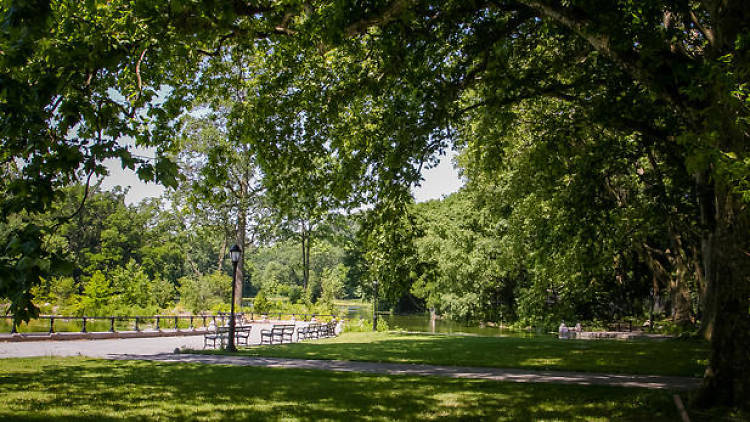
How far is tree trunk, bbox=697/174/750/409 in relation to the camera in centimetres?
734

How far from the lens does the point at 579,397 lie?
28.4 ft

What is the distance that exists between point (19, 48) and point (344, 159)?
835 cm

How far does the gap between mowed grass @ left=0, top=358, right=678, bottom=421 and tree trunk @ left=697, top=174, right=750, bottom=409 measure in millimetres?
804

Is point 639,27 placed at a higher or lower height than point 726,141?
higher

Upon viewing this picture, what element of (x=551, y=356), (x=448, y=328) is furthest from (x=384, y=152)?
(x=448, y=328)

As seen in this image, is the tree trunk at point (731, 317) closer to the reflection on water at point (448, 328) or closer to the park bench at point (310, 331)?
the park bench at point (310, 331)

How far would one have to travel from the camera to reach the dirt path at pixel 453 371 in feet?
33.5

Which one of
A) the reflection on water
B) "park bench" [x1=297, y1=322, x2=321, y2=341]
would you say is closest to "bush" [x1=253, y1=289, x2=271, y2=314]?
the reflection on water

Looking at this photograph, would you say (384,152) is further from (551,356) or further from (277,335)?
(277,335)

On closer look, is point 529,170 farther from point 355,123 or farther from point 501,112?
point 355,123

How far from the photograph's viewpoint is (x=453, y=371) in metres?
12.5

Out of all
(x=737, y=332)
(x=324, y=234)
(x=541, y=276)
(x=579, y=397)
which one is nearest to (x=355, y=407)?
(x=579, y=397)

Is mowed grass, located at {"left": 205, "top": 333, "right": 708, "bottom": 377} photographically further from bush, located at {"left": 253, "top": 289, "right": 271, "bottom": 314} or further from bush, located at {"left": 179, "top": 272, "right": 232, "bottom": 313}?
bush, located at {"left": 253, "top": 289, "right": 271, "bottom": 314}

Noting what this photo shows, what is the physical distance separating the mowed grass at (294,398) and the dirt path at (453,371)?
2.98ft
